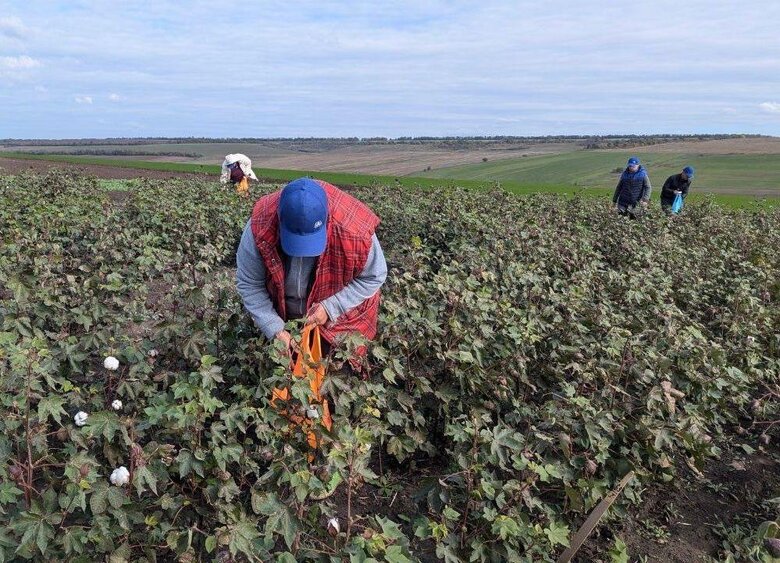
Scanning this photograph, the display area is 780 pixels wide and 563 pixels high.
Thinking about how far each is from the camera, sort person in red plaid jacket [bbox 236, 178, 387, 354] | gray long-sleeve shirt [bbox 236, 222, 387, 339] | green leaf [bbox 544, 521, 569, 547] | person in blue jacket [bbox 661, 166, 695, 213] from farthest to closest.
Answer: person in blue jacket [bbox 661, 166, 695, 213], gray long-sleeve shirt [bbox 236, 222, 387, 339], person in red plaid jacket [bbox 236, 178, 387, 354], green leaf [bbox 544, 521, 569, 547]

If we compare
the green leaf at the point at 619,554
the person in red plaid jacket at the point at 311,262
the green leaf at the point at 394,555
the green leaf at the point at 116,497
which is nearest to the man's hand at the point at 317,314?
the person in red plaid jacket at the point at 311,262

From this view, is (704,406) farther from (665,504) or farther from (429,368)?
(429,368)

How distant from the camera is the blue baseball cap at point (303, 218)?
224 centimetres

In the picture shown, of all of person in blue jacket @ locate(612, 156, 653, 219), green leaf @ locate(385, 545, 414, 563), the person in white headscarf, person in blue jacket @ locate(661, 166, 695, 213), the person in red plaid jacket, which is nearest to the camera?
green leaf @ locate(385, 545, 414, 563)

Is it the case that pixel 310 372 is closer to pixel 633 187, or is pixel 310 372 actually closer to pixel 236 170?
pixel 633 187

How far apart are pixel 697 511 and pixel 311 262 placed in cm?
222

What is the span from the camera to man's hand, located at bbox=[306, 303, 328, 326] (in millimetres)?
2529

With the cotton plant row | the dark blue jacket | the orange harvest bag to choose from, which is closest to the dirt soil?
the cotton plant row

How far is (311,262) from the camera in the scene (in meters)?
2.57

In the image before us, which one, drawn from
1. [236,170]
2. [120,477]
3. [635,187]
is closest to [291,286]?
[120,477]

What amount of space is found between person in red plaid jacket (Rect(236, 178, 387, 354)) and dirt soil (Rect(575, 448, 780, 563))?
57.8 inches

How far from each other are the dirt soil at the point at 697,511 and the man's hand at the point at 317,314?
58.1 inches

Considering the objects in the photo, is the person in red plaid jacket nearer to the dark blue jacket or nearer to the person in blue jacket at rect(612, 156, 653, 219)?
the person in blue jacket at rect(612, 156, 653, 219)

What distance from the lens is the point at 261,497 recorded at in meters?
1.94
